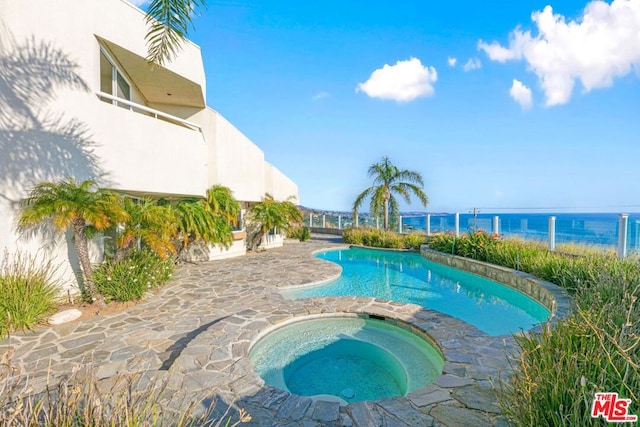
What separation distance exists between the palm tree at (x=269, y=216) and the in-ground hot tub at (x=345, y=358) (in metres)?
8.38

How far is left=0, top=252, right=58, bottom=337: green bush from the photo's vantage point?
489cm

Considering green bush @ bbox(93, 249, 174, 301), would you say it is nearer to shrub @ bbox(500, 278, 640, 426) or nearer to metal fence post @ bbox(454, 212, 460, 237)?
shrub @ bbox(500, 278, 640, 426)

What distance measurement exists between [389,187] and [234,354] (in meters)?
15.7

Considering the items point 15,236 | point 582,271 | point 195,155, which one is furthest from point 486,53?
point 15,236

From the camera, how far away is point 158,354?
4492 millimetres

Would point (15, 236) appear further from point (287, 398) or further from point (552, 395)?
point (552, 395)

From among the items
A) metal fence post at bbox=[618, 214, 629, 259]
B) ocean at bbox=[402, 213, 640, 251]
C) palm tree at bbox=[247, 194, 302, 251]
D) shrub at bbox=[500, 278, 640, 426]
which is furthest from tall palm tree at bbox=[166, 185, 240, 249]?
metal fence post at bbox=[618, 214, 629, 259]

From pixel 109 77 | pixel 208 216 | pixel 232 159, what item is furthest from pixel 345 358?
pixel 232 159

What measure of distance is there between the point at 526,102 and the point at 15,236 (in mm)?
18789

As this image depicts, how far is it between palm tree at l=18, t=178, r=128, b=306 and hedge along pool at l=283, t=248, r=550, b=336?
462cm

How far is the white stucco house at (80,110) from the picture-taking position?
5.55m

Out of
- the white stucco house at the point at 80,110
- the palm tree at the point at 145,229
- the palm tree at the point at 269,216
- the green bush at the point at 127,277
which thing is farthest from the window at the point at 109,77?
the palm tree at the point at 269,216

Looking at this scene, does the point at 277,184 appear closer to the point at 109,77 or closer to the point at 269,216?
the point at 269,216

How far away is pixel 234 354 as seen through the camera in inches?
171
